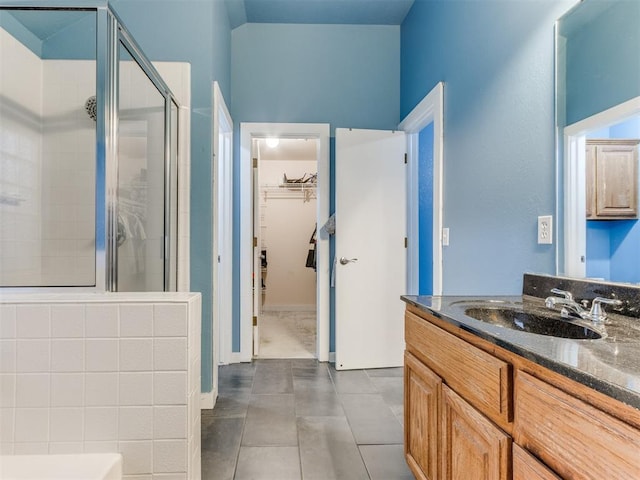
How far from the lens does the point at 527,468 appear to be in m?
0.72

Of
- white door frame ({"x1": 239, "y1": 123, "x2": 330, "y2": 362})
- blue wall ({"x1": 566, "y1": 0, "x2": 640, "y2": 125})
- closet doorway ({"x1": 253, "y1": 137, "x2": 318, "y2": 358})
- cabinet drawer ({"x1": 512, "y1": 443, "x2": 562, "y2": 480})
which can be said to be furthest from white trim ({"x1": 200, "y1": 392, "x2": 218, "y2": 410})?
closet doorway ({"x1": 253, "y1": 137, "x2": 318, "y2": 358})

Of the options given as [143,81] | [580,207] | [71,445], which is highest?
[143,81]

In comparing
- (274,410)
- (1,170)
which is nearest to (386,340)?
(274,410)

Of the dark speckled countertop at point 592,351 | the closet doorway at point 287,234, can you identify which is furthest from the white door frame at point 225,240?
the closet doorway at point 287,234

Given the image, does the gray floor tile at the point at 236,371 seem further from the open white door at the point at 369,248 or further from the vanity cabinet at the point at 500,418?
the vanity cabinet at the point at 500,418

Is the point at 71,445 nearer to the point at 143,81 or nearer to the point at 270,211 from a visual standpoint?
the point at 143,81

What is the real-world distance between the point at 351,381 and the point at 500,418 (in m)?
1.88

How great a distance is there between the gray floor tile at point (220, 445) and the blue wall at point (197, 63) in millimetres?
263

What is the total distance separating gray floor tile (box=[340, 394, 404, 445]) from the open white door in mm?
547

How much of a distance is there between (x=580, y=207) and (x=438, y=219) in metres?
0.96

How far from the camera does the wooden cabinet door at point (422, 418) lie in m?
1.18

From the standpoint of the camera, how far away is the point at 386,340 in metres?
2.88

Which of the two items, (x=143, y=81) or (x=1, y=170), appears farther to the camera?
(x=1, y=170)

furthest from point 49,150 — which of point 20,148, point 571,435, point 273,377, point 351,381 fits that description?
point 571,435
